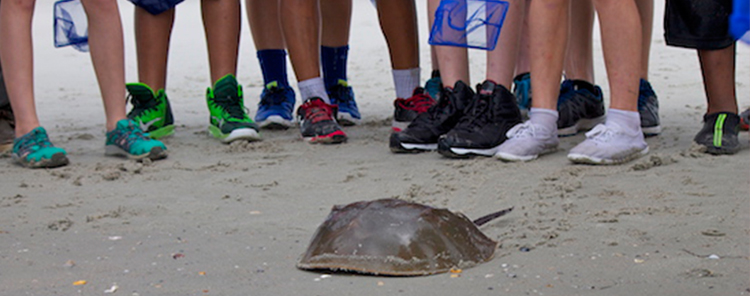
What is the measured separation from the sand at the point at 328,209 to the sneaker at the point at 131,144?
81 millimetres

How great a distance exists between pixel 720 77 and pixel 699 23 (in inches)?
10.2

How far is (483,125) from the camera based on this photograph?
3465 millimetres

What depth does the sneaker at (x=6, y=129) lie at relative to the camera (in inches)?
149

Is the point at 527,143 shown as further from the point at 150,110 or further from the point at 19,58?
the point at 19,58

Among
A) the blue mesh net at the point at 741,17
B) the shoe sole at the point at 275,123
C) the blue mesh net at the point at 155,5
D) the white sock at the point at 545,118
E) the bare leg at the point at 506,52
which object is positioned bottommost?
the shoe sole at the point at 275,123

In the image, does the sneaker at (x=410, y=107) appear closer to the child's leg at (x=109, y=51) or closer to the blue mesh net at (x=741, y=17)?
the child's leg at (x=109, y=51)

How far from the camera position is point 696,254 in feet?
6.48

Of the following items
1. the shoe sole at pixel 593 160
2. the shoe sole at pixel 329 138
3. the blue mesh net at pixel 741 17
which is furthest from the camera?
the shoe sole at pixel 329 138

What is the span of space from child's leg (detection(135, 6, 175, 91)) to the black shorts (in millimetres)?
2473

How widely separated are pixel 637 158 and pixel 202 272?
6.34ft

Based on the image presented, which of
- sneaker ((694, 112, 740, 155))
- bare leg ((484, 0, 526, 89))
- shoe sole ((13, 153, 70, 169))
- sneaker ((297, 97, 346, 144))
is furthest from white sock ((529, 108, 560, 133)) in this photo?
shoe sole ((13, 153, 70, 169))

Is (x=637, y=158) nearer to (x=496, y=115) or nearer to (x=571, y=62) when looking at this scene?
(x=496, y=115)

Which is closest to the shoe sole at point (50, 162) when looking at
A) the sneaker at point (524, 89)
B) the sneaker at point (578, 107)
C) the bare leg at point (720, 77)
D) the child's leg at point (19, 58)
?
the child's leg at point (19, 58)

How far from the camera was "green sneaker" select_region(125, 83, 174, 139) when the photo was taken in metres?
4.16
